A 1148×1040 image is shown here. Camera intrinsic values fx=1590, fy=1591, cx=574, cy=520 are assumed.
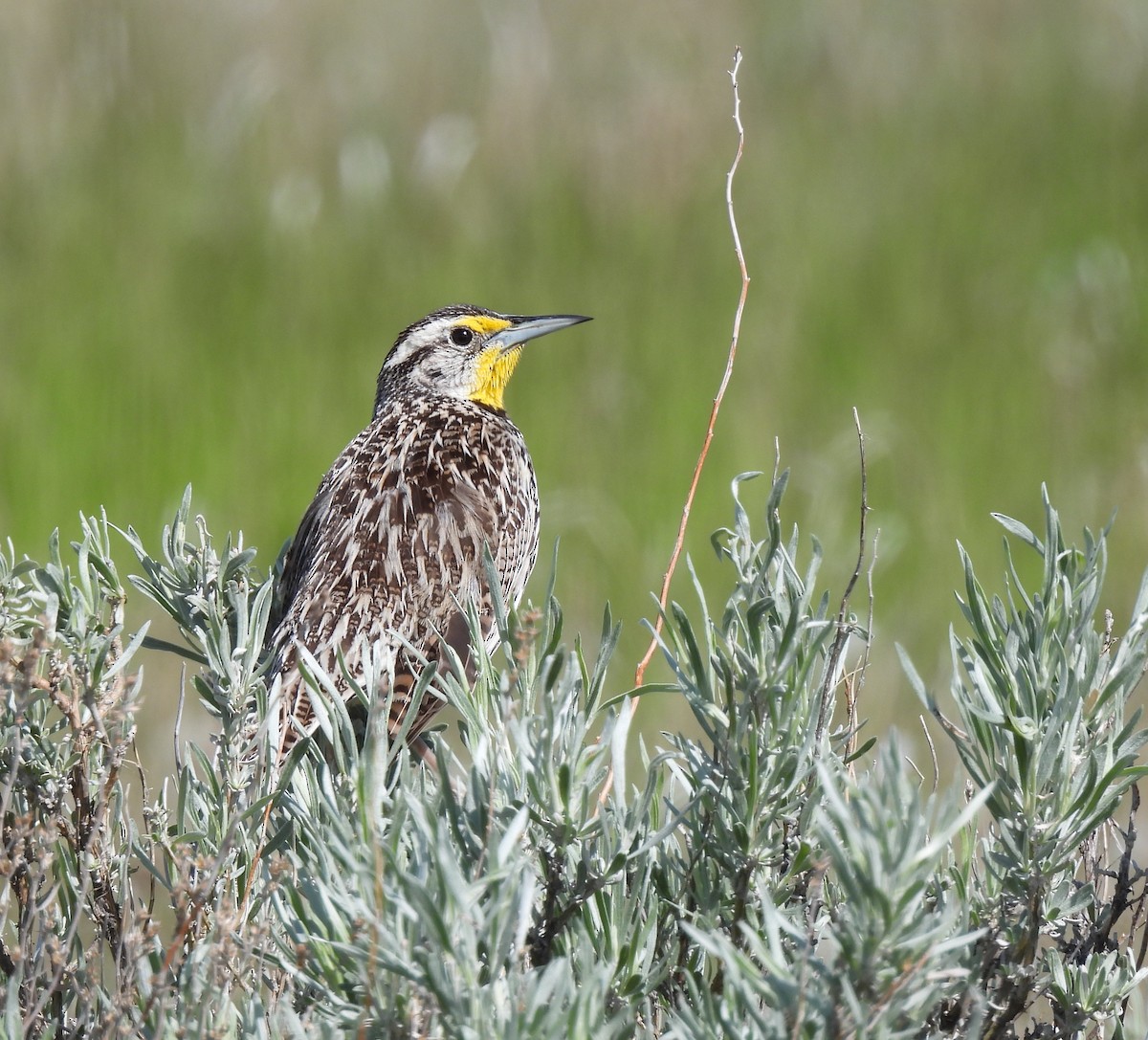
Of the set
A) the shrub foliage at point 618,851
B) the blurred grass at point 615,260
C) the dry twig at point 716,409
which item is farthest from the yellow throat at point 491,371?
the shrub foliage at point 618,851

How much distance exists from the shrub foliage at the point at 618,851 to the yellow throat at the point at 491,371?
2003 mm

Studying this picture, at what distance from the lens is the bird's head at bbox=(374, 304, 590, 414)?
4047 millimetres

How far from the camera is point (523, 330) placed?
13.2 ft

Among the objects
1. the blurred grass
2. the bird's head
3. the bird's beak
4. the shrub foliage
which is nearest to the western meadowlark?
the bird's beak

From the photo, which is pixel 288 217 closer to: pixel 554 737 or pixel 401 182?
pixel 401 182

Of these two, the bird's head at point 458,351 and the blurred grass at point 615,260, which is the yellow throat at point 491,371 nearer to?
the bird's head at point 458,351

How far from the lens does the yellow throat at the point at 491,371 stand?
4070 millimetres

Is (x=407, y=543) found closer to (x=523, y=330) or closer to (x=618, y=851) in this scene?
(x=523, y=330)

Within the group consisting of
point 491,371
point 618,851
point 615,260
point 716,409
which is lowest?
point 618,851

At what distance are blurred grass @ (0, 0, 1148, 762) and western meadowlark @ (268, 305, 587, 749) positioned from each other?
167cm

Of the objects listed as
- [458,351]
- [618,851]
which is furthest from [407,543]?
[618,851]

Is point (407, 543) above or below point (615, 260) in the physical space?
below

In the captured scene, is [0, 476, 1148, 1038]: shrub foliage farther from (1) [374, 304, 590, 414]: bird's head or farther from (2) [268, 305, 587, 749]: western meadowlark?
(1) [374, 304, 590, 414]: bird's head

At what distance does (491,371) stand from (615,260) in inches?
117
